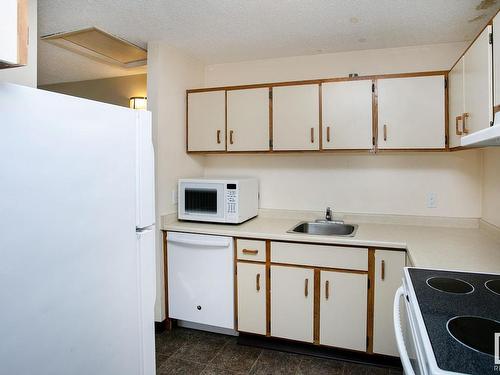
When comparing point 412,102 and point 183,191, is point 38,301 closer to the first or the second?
point 183,191

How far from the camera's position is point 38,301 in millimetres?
931

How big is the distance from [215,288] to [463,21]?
2504mm

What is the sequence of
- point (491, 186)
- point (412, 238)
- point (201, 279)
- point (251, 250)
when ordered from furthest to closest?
point (201, 279), point (251, 250), point (491, 186), point (412, 238)

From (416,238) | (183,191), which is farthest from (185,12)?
(416,238)

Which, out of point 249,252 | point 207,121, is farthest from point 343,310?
point 207,121

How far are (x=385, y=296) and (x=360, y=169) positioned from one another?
1059 millimetres

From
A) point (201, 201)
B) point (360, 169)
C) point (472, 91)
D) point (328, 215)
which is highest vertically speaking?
point (472, 91)

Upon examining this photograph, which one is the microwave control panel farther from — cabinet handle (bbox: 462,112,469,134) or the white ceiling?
cabinet handle (bbox: 462,112,469,134)

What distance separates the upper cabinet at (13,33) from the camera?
2.50ft

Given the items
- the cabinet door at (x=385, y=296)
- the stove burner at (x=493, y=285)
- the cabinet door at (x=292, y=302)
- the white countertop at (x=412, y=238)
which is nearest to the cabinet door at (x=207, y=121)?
the white countertop at (x=412, y=238)

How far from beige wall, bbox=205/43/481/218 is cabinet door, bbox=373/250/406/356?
2.24 feet

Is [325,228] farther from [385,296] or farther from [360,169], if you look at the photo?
[385,296]

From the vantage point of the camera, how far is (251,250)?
248 centimetres

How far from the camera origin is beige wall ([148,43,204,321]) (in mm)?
2686
